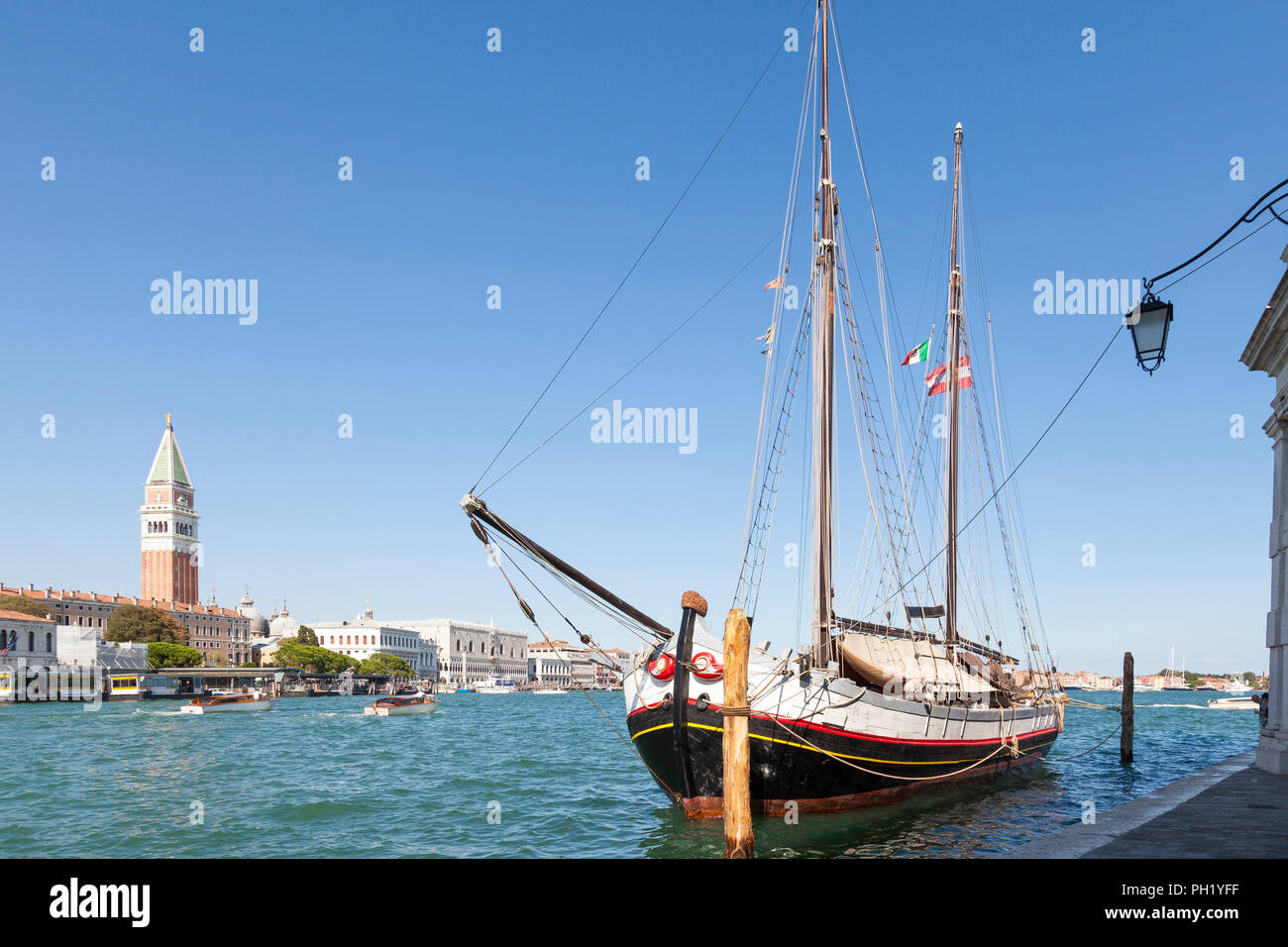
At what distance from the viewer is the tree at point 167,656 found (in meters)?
133

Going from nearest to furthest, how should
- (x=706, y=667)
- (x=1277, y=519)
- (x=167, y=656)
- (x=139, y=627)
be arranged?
(x=1277, y=519) < (x=706, y=667) < (x=167, y=656) < (x=139, y=627)

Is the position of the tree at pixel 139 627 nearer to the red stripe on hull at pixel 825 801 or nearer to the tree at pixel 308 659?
the tree at pixel 308 659

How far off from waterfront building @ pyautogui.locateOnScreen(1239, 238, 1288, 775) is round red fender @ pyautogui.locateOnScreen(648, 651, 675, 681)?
40.0 feet

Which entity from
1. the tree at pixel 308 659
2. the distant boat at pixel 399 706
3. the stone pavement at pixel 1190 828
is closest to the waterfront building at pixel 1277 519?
the stone pavement at pixel 1190 828

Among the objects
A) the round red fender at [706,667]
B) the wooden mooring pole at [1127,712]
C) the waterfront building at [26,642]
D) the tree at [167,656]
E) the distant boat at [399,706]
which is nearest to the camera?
the round red fender at [706,667]

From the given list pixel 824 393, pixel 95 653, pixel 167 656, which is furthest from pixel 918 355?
pixel 167 656

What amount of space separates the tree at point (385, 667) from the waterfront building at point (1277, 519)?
17418cm

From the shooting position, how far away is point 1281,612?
18234 millimetres

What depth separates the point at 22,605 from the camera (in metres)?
140

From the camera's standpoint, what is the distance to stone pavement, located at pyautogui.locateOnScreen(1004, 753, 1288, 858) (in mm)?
11062

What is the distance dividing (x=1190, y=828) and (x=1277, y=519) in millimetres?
8671

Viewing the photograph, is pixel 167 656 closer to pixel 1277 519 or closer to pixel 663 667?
pixel 663 667
